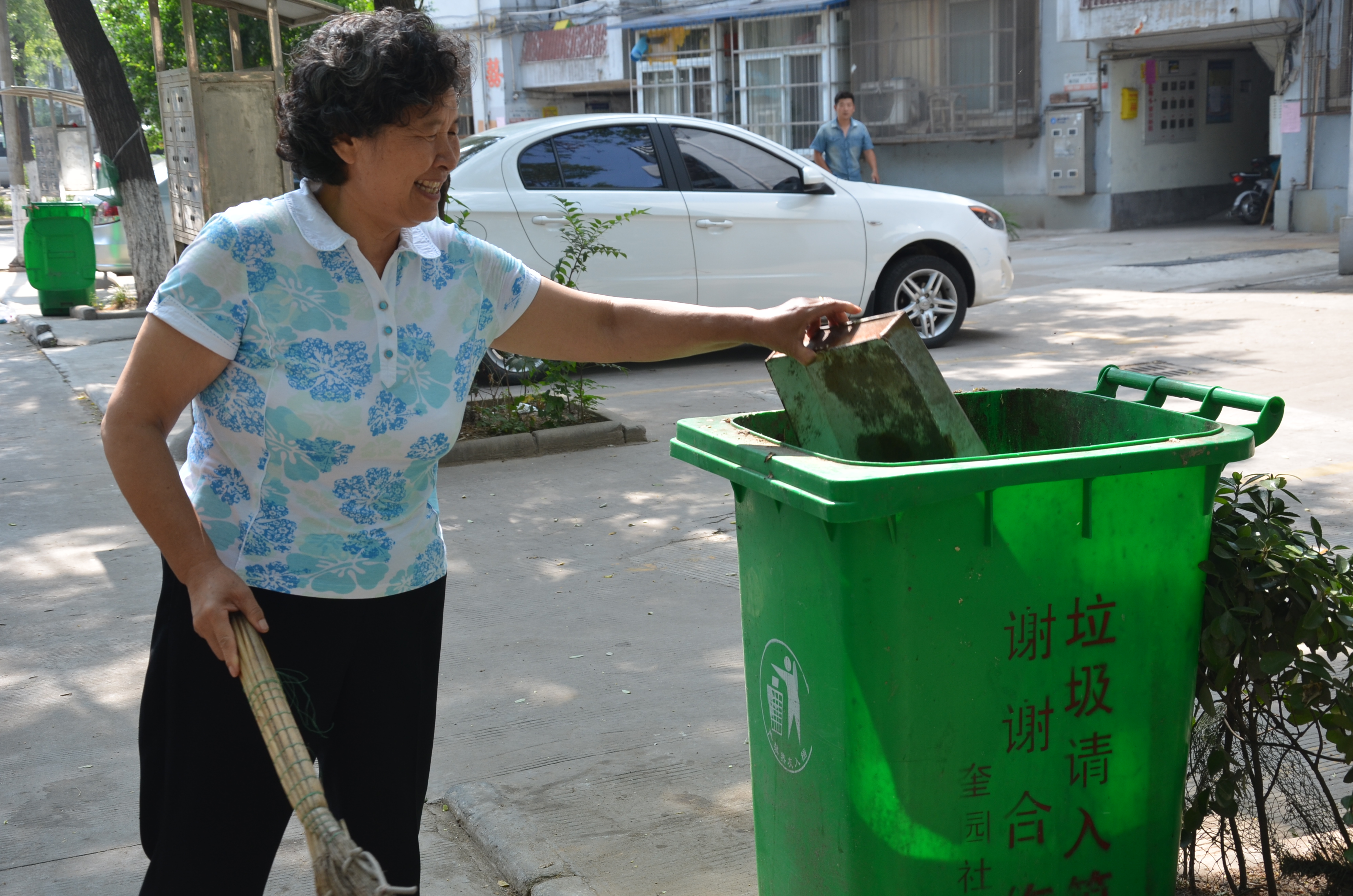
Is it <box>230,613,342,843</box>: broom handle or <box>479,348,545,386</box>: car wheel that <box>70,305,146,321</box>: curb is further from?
<box>230,613,342,843</box>: broom handle

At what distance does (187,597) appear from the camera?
6.67ft

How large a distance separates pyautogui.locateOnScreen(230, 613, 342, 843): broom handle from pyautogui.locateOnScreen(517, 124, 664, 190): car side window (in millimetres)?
6897

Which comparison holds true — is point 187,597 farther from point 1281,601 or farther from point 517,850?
point 1281,601

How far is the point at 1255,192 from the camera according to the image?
62.8 feet

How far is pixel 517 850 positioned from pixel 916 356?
1.52 meters

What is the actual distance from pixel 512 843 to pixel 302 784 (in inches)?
49.0

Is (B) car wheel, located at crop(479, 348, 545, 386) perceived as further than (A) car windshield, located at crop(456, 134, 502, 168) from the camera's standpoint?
No

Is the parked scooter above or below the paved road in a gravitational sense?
above

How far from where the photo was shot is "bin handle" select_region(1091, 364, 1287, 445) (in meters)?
2.32

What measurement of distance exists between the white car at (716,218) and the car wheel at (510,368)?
2.41ft

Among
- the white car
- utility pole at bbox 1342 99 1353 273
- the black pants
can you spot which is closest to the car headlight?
the white car

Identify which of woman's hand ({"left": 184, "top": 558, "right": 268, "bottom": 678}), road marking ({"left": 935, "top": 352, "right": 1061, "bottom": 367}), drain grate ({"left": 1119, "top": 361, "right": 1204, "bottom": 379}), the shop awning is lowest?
drain grate ({"left": 1119, "top": 361, "right": 1204, "bottom": 379})

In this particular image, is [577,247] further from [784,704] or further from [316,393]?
[316,393]

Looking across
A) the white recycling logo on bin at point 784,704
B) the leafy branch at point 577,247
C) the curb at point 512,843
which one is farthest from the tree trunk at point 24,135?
the white recycling logo on bin at point 784,704
